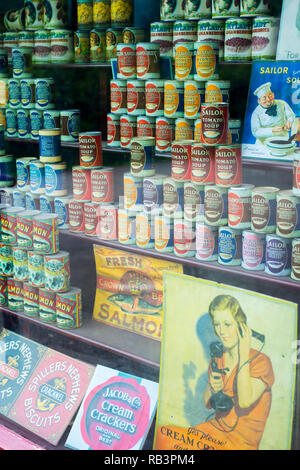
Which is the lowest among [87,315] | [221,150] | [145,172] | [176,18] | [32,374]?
[32,374]

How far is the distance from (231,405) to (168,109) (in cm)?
109

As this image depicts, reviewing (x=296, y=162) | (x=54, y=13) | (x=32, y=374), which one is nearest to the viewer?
(x=296, y=162)

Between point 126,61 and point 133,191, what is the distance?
0.49m

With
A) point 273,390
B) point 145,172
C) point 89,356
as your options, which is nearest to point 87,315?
point 89,356

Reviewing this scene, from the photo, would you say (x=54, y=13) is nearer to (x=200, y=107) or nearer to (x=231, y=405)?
(x=200, y=107)

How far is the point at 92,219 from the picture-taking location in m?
2.52

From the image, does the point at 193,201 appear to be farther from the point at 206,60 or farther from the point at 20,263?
the point at 20,263

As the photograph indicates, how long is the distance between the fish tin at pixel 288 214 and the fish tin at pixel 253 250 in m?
0.10

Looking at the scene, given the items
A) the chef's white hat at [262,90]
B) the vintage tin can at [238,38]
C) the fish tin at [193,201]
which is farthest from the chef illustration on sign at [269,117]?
the fish tin at [193,201]

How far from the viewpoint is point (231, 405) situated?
214cm

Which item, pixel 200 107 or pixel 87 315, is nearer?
pixel 200 107

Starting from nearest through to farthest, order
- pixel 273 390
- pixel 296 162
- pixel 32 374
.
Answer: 1. pixel 296 162
2. pixel 273 390
3. pixel 32 374

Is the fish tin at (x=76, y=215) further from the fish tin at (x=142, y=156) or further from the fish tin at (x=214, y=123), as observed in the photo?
the fish tin at (x=214, y=123)

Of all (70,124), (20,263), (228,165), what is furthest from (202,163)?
(20,263)
